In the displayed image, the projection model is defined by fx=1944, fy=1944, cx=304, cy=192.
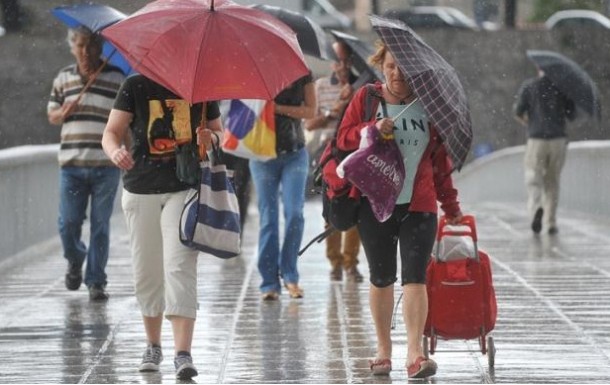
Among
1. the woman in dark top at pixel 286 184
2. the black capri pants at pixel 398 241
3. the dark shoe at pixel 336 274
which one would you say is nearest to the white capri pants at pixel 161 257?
the black capri pants at pixel 398 241

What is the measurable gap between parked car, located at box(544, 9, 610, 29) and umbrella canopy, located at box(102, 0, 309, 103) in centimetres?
3574

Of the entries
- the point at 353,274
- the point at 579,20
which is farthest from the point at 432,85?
the point at 579,20

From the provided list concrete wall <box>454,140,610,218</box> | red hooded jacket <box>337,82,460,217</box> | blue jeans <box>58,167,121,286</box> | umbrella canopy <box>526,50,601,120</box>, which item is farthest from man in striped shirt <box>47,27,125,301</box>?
concrete wall <box>454,140,610,218</box>

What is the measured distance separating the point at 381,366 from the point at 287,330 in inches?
76.4

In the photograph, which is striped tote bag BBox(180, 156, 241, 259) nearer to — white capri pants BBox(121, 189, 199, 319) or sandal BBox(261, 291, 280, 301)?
white capri pants BBox(121, 189, 199, 319)

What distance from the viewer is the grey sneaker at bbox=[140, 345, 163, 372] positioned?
9594 millimetres

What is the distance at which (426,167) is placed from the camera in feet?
30.8

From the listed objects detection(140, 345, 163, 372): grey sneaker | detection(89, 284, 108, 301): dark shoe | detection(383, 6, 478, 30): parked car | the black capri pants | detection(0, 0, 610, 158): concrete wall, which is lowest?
detection(0, 0, 610, 158): concrete wall

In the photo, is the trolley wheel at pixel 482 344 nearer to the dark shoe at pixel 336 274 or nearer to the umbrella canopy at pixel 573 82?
the dark shoe at pixel 336 274

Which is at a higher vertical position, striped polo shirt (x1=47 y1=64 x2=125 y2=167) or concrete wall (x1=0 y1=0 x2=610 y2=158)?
striped polo shirt (x1=47 y1=64 x2=125 y2=167)

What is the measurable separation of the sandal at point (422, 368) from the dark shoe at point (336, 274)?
17.8 feet

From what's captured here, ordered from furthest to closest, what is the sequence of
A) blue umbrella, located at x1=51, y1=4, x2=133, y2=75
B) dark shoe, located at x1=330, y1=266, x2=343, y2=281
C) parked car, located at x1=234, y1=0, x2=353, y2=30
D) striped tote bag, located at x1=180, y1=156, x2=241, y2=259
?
1. parked car, located at x1=234, y1=0, x2=353, y2=30
2. dark shoe, located at x1=330, y1=266, x2=343, y2=281
3. blue umbrella, located at x1=51, y1=4, x2=133, y2=75
4. striped tote bag, located at x1=180, y1=156, x2=241, y2=259

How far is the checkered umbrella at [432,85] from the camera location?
29.7ft

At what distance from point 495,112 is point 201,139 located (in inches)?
1536
